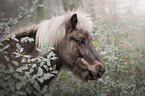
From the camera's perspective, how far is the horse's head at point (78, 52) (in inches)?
108

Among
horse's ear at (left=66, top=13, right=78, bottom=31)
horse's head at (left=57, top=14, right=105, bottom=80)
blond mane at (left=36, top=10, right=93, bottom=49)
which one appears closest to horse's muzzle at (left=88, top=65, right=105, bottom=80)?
horse's head at (left=57, top=14, right=105, bottom=80)

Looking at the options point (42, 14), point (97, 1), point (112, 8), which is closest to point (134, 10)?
point (112, 8)

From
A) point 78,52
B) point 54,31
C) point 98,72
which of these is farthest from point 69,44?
point 98,72

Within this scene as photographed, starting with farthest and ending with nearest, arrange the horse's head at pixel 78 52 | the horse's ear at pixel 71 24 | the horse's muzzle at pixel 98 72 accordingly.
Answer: the horse's ear at pixel 71 24 < the horse's head at pixel 78 52 < the horse's muzzle at pixel 98 72

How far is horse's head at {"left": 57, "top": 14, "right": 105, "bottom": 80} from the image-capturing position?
108 inches

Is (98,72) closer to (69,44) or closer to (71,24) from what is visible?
(69,44)

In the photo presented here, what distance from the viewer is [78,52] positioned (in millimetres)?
Result: 2826

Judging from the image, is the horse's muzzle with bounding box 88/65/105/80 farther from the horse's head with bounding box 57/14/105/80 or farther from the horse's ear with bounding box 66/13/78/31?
the horse's ear with bounding box 66/13/78/31

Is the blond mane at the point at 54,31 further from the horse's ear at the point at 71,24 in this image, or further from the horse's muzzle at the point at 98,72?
the horse's muzzle at the point at 98,72

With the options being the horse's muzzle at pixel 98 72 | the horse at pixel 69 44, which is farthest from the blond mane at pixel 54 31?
the horse's muzzle at pixel 98 72

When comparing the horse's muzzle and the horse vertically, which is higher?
the horse

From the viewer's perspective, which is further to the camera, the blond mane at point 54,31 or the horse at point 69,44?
the blond mane at point 54,31

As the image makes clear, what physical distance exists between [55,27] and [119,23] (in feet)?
8.62

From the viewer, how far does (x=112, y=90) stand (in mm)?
3496
